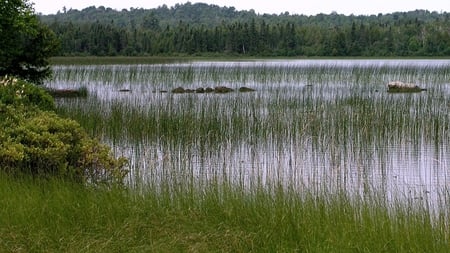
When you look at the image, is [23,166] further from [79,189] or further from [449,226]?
[449,226]

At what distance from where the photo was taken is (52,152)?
8.33 m

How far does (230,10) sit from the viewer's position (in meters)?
170

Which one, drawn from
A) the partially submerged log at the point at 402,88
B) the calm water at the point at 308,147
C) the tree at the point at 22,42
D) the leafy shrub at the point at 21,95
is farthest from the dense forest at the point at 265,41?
the leafy shrub at the point at 21,95

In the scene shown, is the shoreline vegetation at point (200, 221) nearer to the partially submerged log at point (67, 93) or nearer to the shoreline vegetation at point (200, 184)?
the shoreline vegetation at point (200, 184)

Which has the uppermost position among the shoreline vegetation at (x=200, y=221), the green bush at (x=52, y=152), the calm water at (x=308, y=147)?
the green bush at (x=52, y=152)

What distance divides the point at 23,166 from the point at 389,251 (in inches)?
183

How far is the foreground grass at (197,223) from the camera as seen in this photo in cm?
610

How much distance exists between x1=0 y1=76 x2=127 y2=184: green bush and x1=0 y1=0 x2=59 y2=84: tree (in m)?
13.1

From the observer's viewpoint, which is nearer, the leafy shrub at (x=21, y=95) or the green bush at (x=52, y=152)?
the green bush at (x=52, y=152)

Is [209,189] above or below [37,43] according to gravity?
below

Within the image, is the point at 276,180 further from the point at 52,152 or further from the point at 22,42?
the point at 22,42

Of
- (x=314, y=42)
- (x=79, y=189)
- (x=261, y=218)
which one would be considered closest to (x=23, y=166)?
(x=79, y=189)

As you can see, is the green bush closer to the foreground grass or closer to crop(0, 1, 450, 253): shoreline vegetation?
crop(0, 1, 450, 253): shoreline vegetation

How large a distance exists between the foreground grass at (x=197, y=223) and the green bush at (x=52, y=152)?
54 cm
